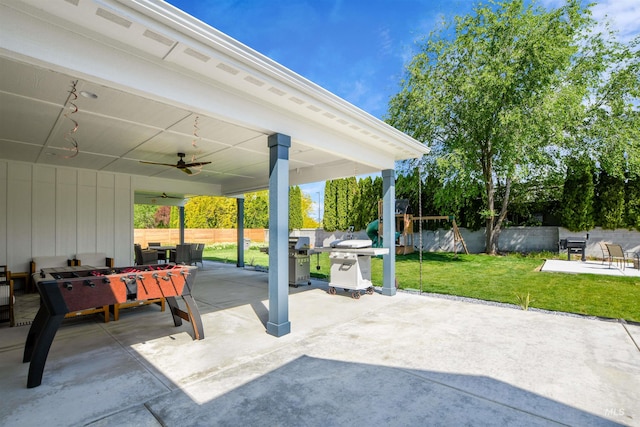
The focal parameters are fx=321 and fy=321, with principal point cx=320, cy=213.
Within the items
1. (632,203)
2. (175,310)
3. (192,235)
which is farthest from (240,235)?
(632,203)

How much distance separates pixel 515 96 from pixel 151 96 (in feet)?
35.7

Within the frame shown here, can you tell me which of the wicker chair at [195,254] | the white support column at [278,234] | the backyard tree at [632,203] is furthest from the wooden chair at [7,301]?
the backyard tree at [632,203]

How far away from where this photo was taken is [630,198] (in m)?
10.5

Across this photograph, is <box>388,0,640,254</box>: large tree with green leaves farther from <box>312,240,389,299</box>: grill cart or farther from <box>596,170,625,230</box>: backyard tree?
<box>312,240,389,299</box>: grill cart

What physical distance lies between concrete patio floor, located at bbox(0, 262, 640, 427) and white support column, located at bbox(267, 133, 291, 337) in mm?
251

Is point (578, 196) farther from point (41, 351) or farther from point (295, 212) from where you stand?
point (41, 351)

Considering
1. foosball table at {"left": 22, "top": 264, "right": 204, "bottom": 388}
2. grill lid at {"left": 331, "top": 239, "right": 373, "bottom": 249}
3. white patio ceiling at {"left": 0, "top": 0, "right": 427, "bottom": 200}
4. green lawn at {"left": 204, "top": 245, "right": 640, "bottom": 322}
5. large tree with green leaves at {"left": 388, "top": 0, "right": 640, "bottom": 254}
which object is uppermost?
large tree with green leaves at {"left": 388, "top": 0, "right": 640, "bottom": 254}

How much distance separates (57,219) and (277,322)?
6289 millimetres

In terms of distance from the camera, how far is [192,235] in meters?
20.2

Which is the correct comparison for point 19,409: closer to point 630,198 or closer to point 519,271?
point 519,271

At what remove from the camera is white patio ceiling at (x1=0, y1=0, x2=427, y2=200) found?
2229mm

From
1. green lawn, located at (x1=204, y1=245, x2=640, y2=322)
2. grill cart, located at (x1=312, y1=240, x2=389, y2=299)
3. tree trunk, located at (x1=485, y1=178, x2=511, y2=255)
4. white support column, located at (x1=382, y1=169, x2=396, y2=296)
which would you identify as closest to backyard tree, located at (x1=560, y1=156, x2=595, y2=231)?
tree trunk, located at (x1=485, y1=178, x2=511, y2=255)

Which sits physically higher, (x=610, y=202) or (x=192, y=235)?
(x=610, y=202)

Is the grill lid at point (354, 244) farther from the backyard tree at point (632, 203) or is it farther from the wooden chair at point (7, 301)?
the backyard tree at point (632, 203)
